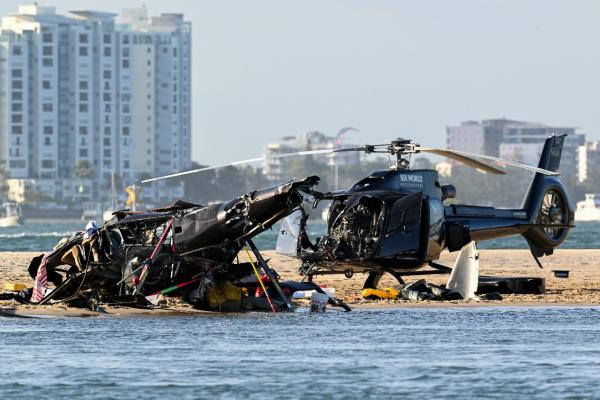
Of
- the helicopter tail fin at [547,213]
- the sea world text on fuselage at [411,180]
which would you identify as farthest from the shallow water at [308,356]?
the helicopter tail fin at [547,213]

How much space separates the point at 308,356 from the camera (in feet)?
85.8

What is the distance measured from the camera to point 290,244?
33.9m

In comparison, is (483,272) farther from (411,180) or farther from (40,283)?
(40,283)

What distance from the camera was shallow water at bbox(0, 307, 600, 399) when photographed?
22906mm

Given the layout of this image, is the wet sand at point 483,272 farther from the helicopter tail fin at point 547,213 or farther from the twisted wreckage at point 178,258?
the helicopter tail fin at point 547,213

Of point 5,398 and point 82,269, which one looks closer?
point 5,398

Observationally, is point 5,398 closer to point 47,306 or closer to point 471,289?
point 47,306

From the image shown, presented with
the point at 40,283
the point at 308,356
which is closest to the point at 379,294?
the point at 40,283

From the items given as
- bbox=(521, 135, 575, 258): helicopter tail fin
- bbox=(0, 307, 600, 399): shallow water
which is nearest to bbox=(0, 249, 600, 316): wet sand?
bbox=(521, 135, 575, 258): helicopter tail fin

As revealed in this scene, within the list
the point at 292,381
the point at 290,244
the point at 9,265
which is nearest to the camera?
the point at 292,381

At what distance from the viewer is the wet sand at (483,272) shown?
32.9 meters

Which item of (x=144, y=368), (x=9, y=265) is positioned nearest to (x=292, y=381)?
(x=144, y=368)

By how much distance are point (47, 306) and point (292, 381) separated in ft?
35.7

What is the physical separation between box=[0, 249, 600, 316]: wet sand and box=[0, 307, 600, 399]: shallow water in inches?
55.8
